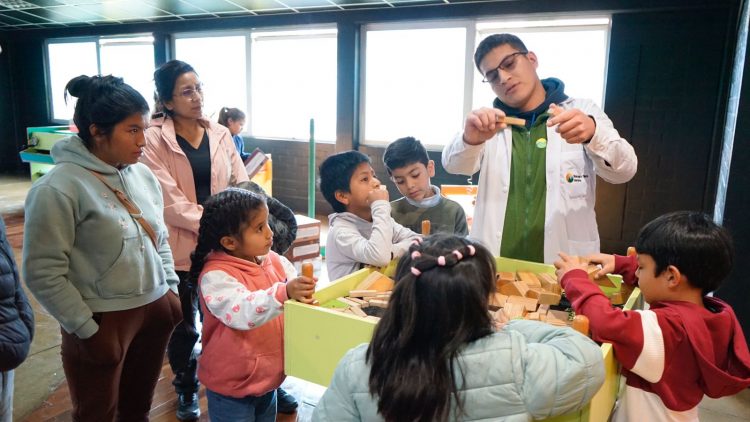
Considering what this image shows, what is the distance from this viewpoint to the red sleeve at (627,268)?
151 cm

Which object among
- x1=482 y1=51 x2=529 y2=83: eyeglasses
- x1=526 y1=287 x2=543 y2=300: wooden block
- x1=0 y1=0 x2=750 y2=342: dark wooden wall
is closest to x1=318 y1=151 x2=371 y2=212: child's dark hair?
x1=482 y1=51 x2=529 y2=83: eyeglasses

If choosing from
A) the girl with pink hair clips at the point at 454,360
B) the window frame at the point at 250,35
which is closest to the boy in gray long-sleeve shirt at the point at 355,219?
the girl with pink hair clips at the point at 454,360

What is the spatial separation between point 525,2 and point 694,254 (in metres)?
4.50

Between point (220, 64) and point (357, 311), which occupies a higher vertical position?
point (220, 64)

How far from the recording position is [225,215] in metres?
1.48

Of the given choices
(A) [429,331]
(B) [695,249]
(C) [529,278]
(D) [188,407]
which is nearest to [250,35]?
(D) [188,407]

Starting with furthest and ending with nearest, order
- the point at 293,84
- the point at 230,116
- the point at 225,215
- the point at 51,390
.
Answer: the point at 293,84, the point at 230,116, the point at 51,390, the point at 225,215

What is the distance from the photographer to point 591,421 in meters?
1.00

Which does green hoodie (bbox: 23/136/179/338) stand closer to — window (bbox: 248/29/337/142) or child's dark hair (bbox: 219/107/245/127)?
child's dark hair (bbox: 219/107/245/127)

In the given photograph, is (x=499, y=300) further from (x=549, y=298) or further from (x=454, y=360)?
(x=454, y=360)

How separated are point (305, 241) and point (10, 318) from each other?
2.86 m

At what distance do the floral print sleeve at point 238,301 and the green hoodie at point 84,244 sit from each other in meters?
0.29

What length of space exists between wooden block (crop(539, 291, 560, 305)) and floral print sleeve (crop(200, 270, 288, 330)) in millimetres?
684

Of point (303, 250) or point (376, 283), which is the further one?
point (303, 250)
